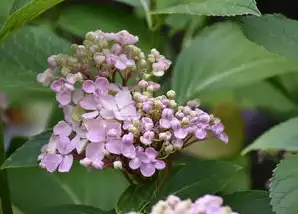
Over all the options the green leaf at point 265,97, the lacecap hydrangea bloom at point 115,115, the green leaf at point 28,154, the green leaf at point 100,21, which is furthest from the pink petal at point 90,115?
the green leaf at point 265,97

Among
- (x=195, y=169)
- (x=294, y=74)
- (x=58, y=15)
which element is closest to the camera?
(x=195, y=169)

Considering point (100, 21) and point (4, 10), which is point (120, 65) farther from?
point (100, 21)

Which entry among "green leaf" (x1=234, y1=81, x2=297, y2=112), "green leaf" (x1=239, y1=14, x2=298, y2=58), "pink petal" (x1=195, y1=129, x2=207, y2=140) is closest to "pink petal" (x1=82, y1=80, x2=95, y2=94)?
"pink petal" (x1=195, y1=129, x2=207, y2=140)

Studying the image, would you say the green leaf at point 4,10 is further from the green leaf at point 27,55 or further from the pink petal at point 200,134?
the pink petal at point 200,134

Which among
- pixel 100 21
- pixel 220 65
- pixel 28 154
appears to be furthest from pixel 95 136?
pixel 100 21

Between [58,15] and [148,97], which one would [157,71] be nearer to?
[148,97]

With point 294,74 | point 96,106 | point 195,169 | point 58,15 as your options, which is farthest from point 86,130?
point 294,74
